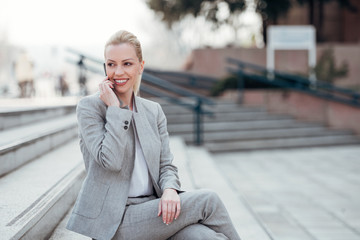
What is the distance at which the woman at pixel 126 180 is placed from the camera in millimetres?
1817

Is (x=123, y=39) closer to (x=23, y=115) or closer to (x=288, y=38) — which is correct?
(x=23, y=115)

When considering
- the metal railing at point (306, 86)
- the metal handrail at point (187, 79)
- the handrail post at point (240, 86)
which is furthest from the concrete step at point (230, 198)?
the metal handrail at point (187, 79)

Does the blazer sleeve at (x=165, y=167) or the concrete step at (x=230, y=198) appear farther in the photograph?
the concrete step at (x=230, y=198)

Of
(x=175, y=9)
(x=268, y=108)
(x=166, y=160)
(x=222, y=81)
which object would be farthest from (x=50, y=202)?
(x=175, y=9)

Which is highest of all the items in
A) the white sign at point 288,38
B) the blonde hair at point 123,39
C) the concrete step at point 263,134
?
the white sign at point 288,38

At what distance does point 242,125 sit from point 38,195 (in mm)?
6629

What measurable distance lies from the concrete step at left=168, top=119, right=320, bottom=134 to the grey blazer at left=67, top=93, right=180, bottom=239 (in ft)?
19.4

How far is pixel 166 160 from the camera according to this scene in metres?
2.10

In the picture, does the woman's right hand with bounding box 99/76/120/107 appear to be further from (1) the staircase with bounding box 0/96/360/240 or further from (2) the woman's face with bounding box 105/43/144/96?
(1) the staircase with bounding box 0/96/360/240

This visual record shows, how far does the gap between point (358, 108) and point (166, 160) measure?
27.9 feet

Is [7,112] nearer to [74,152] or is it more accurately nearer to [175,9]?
[74,152]

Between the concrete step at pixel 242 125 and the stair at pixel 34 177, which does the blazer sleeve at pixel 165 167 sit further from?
the concrete step at pixel 242 125

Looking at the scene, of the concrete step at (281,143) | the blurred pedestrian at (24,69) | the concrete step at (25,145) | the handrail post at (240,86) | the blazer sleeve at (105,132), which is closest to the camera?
the blazer sleeve at (105,132)

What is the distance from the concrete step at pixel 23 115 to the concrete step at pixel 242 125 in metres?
2.62
